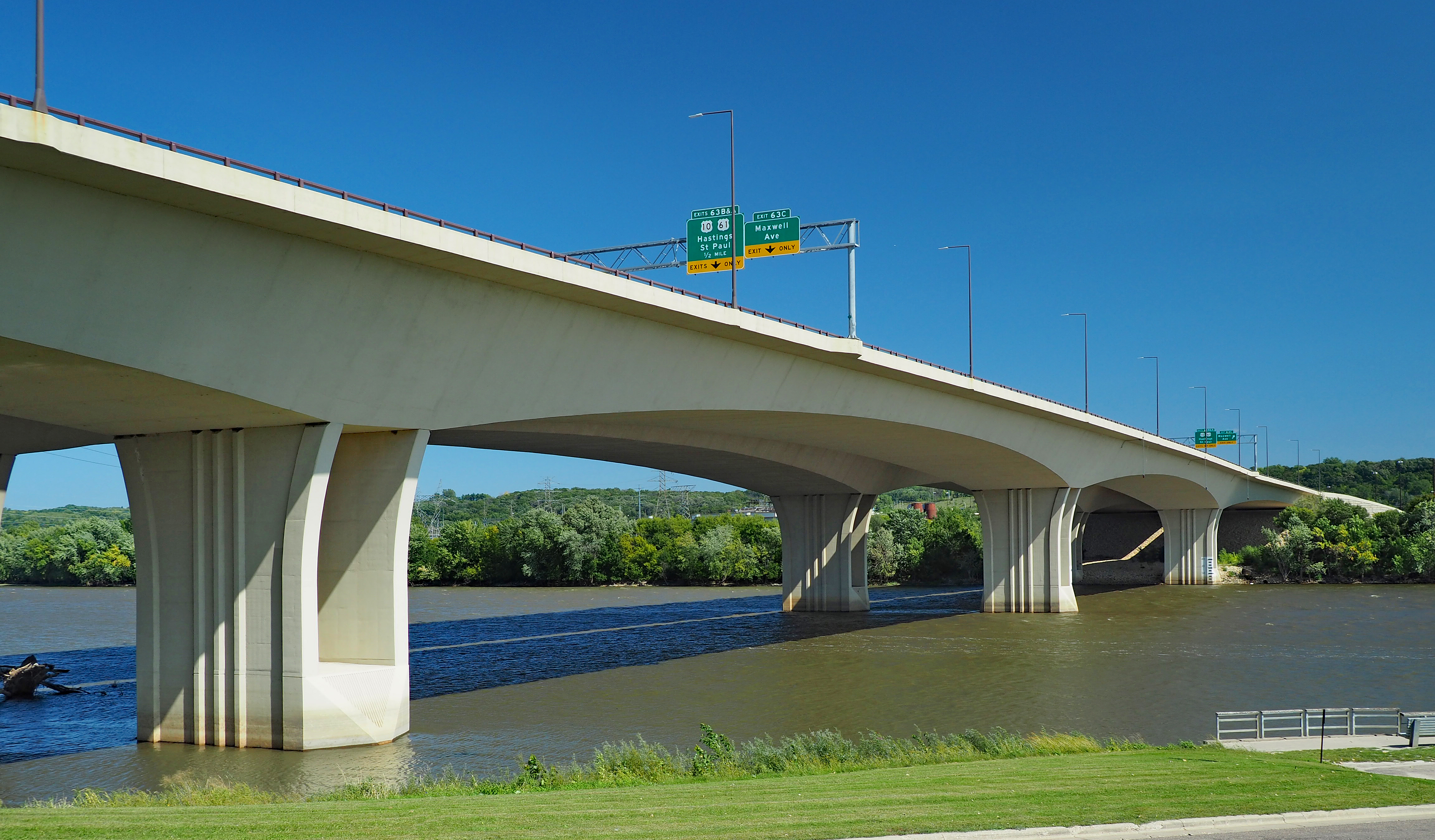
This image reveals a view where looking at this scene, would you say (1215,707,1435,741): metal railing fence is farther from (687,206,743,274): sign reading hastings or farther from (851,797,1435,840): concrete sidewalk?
(687,206,743,274): sign reading hastings

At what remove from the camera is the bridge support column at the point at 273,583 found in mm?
19250

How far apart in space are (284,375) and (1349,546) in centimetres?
7816

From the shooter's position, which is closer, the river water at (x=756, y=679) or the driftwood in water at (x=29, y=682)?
the river water at (x=756, y=679)

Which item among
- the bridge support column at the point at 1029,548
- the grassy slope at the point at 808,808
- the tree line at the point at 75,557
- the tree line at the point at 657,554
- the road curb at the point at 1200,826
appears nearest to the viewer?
the road curb at the point at 1200,826

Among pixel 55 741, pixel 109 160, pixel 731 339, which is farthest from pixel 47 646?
pixel 109 160

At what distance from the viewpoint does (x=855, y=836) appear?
33.2 ft

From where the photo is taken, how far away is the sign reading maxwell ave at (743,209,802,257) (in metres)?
32.1

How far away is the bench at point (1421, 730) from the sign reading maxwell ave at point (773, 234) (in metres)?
20.1

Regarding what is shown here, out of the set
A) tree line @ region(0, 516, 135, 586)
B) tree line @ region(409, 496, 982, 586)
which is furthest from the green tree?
tree line @ region(0, 516, 135, 586)

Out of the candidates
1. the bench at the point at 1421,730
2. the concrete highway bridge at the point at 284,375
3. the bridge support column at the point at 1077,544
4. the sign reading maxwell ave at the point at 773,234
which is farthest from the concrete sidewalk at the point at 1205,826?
the bridge support column at the point at 1077,544

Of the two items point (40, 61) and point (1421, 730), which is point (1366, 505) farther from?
point (40, 61)

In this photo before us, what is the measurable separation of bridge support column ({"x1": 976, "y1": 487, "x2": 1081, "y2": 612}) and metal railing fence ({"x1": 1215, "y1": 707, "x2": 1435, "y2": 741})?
105 ft

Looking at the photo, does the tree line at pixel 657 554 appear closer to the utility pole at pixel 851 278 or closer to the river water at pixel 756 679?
the river water at pixel 756 679

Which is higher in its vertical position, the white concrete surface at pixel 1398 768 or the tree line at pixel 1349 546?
the white concrete surface at pixel 1398 768
